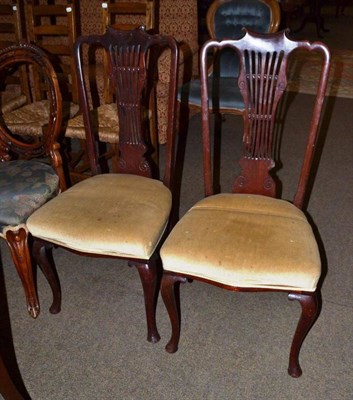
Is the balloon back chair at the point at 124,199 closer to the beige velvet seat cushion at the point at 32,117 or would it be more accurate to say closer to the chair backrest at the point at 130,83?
the chair backrest at the point at 130,83

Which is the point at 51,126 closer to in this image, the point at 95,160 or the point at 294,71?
the point at 95,160

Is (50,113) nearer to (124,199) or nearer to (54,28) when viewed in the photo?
(124,199)

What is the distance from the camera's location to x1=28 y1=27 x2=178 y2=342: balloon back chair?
150 centimetres

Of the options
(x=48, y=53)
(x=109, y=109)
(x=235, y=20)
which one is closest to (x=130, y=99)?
(x=109, y=109)

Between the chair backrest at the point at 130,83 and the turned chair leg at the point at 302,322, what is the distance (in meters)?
0.70

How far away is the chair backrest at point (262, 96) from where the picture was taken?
1502mm

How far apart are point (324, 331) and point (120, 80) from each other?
120 centimetres

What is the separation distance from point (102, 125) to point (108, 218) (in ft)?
3.19

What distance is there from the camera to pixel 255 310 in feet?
6.02

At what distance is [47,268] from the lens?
68.4 inches

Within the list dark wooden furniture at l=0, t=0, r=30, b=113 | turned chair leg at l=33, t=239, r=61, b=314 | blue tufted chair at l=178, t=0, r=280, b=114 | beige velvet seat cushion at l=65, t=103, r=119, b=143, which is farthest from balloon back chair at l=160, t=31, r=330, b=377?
dark wooden furniture at l=0, t=0, r=30, b=113

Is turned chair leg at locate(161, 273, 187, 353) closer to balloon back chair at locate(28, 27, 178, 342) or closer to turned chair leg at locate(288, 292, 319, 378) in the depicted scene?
balloon back chair at locate(28, 27, 178, 342)

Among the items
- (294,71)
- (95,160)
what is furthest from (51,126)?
(294,71)

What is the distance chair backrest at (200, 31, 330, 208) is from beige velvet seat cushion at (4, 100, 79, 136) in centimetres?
114
